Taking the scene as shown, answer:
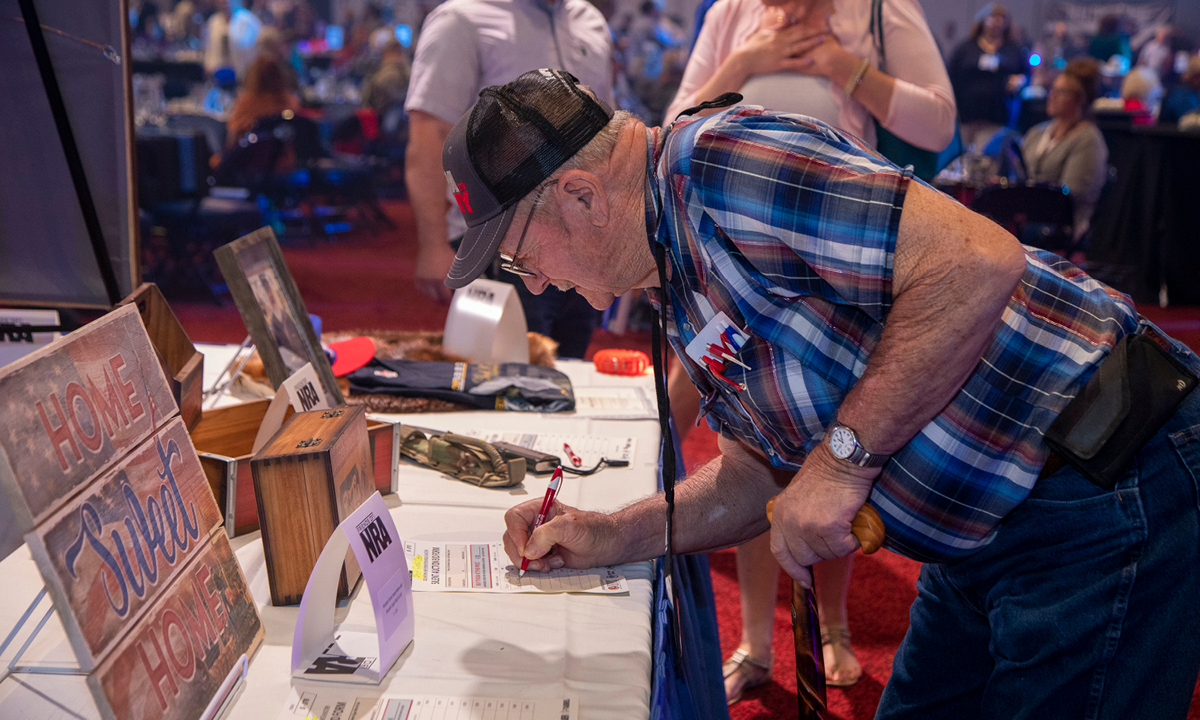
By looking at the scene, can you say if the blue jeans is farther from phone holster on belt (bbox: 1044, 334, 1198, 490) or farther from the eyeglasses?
the eyeglasses

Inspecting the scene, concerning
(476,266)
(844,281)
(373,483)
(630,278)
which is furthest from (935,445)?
(373,483)

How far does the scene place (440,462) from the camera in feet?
5.05

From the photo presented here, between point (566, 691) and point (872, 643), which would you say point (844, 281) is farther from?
point (872, 643)

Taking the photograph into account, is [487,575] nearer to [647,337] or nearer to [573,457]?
[573,457]

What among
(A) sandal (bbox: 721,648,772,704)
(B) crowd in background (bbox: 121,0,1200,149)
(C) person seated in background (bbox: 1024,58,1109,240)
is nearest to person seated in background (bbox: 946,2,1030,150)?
(B) crowd in background (bbox: 121,0,1200,149)

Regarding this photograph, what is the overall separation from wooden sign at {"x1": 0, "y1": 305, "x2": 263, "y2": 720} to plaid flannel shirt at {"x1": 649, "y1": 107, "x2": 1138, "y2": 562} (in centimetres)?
59

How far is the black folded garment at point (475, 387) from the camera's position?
6.11 feet

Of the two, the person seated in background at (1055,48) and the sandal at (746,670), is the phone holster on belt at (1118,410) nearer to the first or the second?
the sandal at (746,670)

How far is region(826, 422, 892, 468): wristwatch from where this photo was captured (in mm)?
941

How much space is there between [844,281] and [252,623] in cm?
75

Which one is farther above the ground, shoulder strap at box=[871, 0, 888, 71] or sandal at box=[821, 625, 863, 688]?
shoulder strap at box=[871, 0, 888, 71]

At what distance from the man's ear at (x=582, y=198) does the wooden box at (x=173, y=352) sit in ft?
2.21

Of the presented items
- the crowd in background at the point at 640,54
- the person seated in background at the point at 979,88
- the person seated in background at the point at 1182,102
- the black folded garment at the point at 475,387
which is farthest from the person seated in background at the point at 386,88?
the person seated in background at the point at 1182,102

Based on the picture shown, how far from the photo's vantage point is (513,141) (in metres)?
1.01
